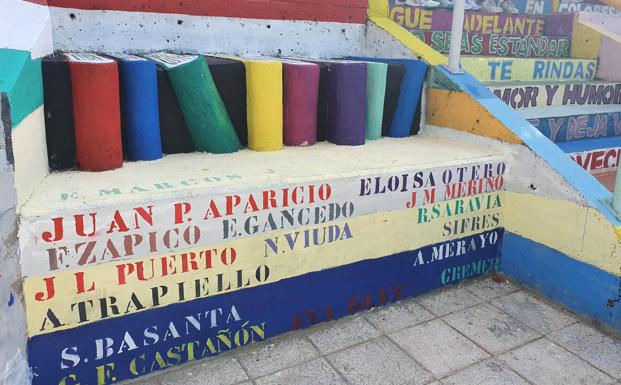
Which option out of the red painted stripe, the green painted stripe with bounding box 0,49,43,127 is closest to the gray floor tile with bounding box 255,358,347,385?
the green painted stripe with bounding box 0,49,43,127

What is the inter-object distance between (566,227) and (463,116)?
2.80 ft

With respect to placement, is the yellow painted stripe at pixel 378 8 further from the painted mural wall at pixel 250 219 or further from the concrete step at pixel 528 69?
the concrete step at pixel 528 69

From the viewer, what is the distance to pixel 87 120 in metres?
1.99

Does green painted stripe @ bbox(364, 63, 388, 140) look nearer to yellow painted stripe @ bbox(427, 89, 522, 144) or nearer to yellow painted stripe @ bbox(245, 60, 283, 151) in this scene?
yellow painted stripe @ bbox(427, 89, 522, 144)

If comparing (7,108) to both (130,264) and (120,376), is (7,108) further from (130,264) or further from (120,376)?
Result: (120,376)

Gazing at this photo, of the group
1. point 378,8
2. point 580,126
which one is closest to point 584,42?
point 580,126

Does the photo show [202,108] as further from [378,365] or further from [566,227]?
[566,227]

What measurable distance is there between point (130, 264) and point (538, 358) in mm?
1604

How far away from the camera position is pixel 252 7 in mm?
3246

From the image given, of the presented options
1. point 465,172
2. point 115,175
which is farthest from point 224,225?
point 465,172

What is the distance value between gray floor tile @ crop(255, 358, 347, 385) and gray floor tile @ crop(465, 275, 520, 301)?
100 cm

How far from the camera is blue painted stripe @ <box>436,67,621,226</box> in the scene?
236 cm

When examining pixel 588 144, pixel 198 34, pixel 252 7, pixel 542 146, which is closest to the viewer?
pixel 542 146

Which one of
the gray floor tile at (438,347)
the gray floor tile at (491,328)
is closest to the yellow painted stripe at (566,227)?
the gray floor tile at (491,328)
